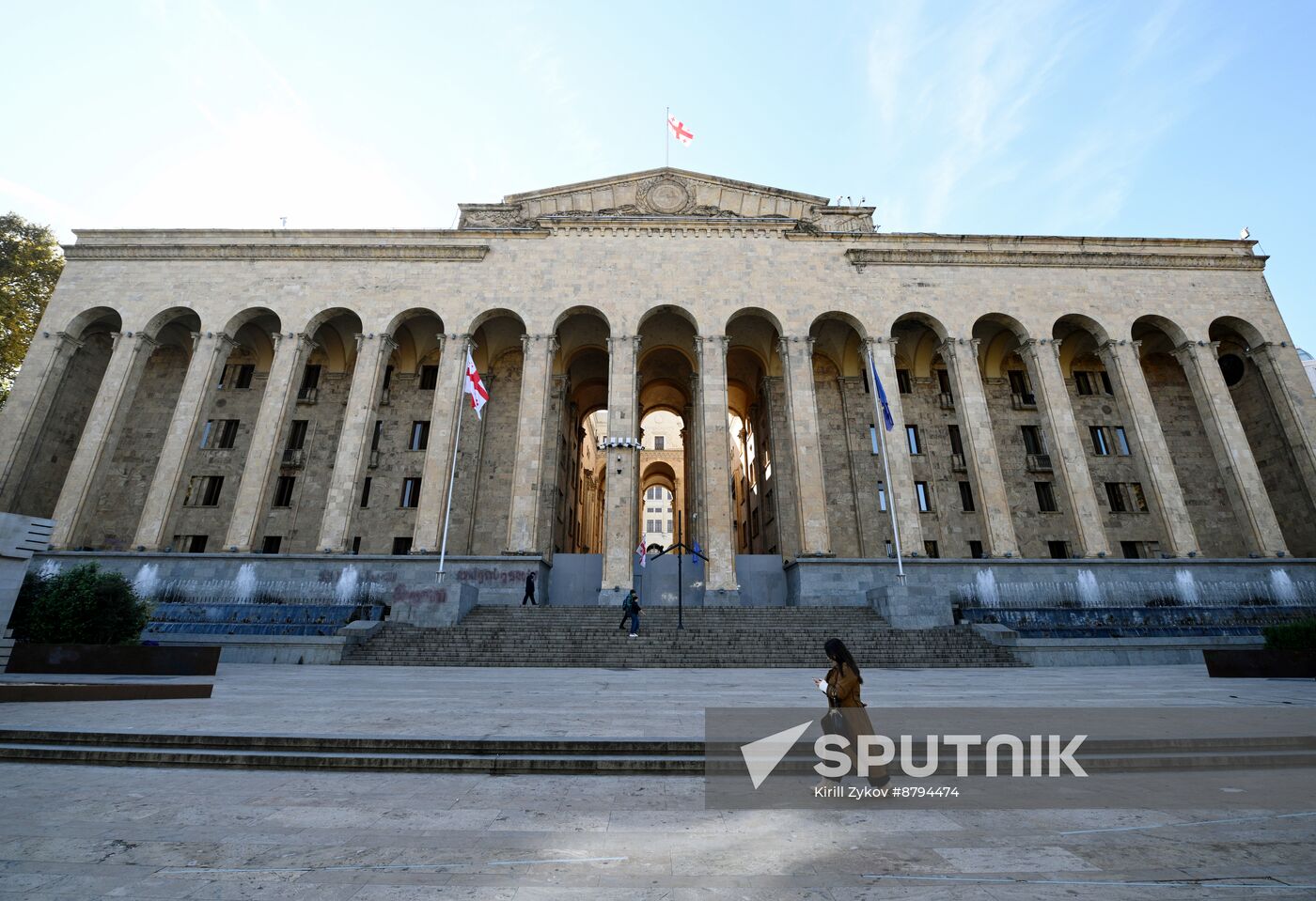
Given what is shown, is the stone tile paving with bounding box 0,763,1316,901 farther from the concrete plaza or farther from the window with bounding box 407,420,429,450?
the window with bounding box 407,420,429,450

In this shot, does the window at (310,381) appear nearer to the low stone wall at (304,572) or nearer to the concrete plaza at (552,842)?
the low stone wall at (304,572)

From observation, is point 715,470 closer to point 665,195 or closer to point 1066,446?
point 1066,446

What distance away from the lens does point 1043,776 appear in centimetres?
543

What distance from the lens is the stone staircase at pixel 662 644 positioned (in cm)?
1598

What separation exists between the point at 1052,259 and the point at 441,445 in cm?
3009

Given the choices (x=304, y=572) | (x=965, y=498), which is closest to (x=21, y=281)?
(x=304, y=572)

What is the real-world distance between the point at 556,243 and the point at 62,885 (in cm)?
2922

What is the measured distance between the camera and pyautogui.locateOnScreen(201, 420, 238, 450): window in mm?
29734

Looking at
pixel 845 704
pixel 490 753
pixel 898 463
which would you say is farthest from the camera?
pixel 898 463

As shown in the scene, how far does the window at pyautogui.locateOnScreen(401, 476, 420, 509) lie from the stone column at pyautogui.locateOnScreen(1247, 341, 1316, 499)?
131 feet

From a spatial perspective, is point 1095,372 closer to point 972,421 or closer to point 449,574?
point 972,421

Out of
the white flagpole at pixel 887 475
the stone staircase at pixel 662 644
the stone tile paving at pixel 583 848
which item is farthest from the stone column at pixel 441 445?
the stone tile paving at pixel 583 848

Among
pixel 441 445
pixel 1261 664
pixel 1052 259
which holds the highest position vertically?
pixel 1052 259

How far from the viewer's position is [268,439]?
25.4m
